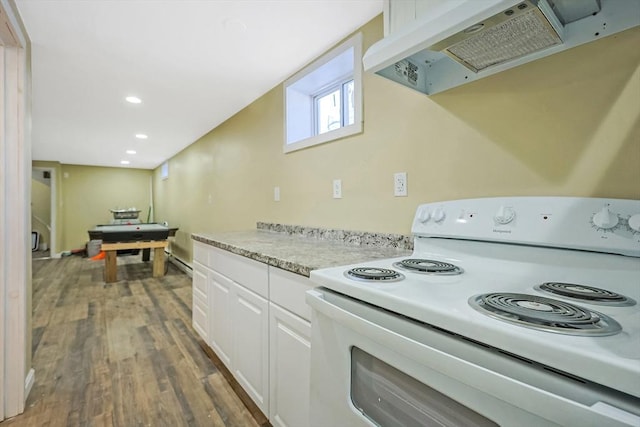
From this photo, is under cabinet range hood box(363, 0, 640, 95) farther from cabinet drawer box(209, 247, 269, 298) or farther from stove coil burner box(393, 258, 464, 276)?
cabinet drawer box(209, 247, 269, 298)

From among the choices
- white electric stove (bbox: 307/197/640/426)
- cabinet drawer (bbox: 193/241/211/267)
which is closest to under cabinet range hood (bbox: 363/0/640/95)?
white electric stove (bbox: 307/197/640/426)

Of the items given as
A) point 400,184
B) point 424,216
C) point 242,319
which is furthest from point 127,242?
point 424,216

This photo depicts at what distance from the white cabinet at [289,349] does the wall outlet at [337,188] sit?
0.71m

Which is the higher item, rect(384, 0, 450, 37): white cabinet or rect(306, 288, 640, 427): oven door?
rect(384, 0, 450, 37): white cabinet

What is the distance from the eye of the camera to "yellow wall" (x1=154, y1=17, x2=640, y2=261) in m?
0.86

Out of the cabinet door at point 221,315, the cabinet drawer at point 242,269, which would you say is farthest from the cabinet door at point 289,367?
the cabinet door at point 221,315

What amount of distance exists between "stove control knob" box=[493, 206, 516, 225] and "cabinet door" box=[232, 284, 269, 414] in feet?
3.31

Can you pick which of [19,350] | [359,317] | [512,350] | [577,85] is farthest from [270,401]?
[577,85]

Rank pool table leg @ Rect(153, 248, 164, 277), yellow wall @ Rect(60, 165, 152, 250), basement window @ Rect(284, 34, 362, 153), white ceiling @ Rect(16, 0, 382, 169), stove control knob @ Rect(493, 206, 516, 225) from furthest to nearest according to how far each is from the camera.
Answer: yellow wall @ Rect(60, 165, 152, 250), pool table leg @ Rect(153, 248, 164, 277), basement window @ Rect(284, 34, 362, 153), white ceiling @ Rect(16, 0, 382, 169), stove control knob @ Rect(493, 206, 516, 225)

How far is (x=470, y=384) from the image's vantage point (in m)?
0.50

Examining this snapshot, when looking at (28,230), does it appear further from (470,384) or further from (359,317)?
(470,384)

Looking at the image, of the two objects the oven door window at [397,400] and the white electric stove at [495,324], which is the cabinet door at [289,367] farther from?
the oven door window at [397,400]

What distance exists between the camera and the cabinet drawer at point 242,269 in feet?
4.55

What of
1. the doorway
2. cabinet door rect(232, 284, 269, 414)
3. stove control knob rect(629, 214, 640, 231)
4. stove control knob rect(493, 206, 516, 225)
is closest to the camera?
stove control knob rect(629, 214, 640, 231)
